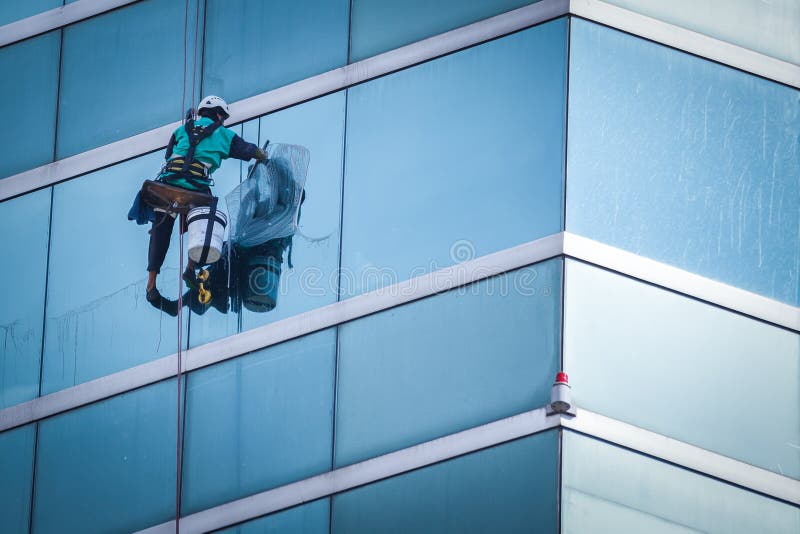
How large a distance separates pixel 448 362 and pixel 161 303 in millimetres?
3442

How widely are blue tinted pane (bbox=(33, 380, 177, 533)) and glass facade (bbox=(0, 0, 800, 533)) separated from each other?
0.09ft

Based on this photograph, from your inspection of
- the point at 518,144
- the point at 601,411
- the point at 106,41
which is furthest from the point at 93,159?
the point at 601,411

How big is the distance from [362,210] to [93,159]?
3460 millimetres

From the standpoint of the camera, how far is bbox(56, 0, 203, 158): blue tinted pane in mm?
24984

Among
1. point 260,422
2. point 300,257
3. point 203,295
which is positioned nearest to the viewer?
point 260,422

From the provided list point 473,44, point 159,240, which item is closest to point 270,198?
point 159,240

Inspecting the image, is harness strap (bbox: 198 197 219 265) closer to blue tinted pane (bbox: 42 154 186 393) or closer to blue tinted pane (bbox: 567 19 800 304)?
blue tinted pane (bbox: 42 154 186 393)

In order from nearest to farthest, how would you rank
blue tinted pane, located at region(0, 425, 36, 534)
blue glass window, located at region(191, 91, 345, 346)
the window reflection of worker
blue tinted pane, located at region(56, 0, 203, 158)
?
blue glass window, located at region(191, 91, 345, 346), blue tinted pane, located at region(0, 425, 36, 534), the window reflection of worker, blue tinted pane, located at region(56, 0, 203, 158)

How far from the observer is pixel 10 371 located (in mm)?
24328

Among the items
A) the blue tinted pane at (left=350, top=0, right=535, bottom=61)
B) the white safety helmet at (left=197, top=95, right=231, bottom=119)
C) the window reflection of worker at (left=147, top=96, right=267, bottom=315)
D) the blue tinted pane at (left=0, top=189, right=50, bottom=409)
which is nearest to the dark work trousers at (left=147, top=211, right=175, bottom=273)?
the window reflection of worker at (left=147, top=96, right=267, bottom=315)

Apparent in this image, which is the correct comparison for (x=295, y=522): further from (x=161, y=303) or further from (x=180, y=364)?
(x=161, y=303)

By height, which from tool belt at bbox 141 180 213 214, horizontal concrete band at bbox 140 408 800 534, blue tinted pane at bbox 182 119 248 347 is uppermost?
tool belt at bbox 141 180 213 214

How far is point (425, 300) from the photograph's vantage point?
2300cm

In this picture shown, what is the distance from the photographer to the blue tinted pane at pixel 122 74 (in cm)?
2498
